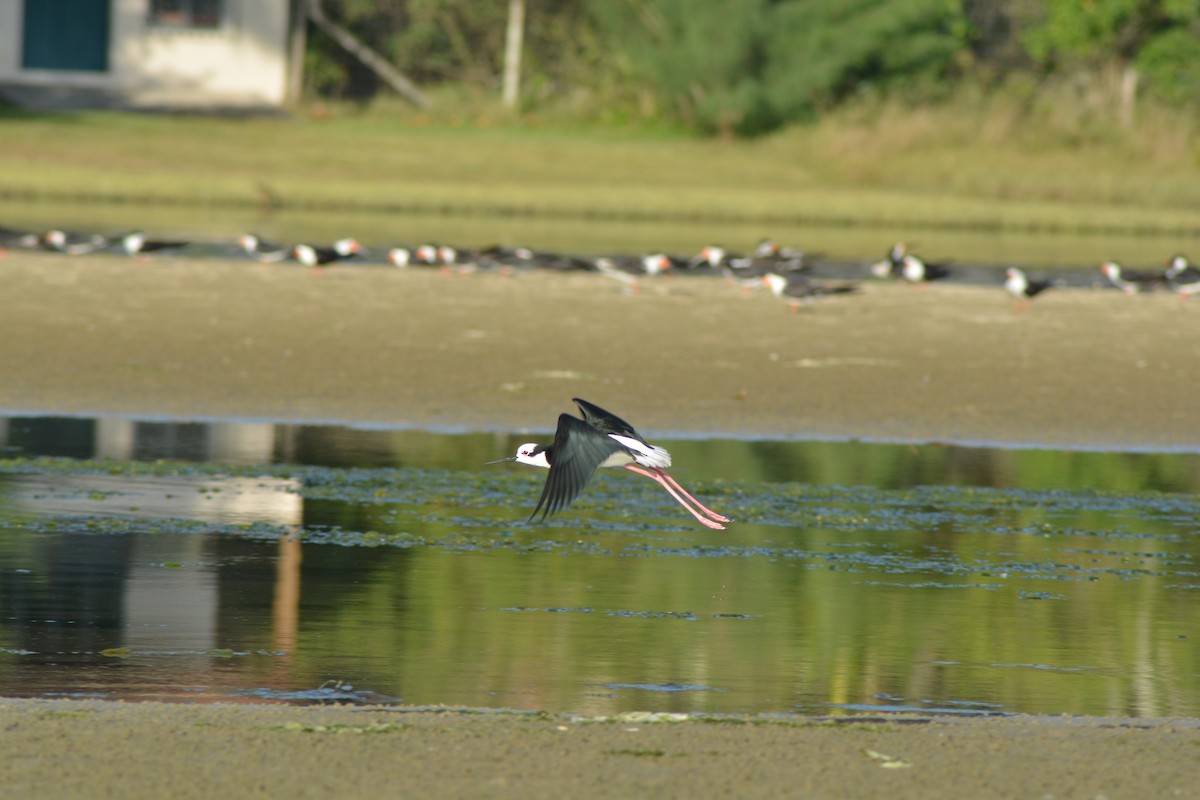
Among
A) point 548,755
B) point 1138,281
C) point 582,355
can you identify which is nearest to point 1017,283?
point 1138,281

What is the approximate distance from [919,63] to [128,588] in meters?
33.5

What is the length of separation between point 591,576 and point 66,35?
34.0 meters

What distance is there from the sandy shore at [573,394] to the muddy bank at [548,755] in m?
0.01

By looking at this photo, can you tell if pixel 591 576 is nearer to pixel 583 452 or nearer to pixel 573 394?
pixel 583 452

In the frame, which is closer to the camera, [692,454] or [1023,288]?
[692,454]

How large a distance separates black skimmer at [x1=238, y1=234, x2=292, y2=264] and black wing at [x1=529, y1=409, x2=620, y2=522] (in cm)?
1398

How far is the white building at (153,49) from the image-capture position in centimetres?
4041

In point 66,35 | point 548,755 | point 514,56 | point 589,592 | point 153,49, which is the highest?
point 514,56

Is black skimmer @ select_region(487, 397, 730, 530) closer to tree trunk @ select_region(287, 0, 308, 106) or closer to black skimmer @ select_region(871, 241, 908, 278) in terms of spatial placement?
black skimmer @ select_region(871, 241, 908, 278)

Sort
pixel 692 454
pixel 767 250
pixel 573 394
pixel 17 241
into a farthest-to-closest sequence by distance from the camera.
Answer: pixel 767 250 → pixel 17 241 → pixel 573 394 → pixel 692 454

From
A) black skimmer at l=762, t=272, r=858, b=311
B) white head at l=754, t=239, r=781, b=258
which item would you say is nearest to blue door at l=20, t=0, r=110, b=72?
white head at l=754, t=239, r=781, b=258

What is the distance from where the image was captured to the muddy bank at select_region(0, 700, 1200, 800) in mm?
5914

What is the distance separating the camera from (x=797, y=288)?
1962cm

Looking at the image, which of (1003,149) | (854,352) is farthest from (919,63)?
(854,352)
